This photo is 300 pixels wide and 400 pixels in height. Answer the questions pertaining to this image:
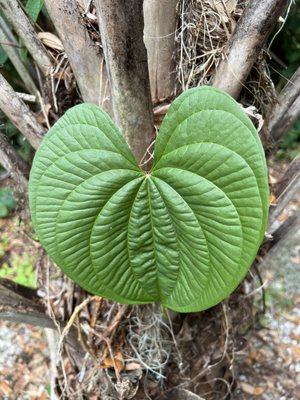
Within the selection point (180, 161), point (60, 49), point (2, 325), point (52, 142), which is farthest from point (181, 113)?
point (2, 325)

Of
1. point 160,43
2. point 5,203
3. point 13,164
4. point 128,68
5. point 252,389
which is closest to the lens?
point 128,68

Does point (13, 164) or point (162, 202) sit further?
point (13, 164)

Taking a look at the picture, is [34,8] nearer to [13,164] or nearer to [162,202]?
[13,164]

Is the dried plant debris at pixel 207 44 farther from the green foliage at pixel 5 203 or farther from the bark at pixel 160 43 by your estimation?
the green foliage at pixel 5 203

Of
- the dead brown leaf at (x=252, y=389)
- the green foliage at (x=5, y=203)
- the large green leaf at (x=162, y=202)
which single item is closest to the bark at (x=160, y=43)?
the large green leaf at (x=162, y=202)

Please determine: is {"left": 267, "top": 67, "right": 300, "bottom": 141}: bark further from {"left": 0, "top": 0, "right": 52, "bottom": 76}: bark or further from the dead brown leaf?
the dead brown leaf

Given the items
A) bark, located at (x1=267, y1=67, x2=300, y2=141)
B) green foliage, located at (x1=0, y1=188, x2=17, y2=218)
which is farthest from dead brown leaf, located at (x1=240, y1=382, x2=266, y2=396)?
green foliage, located at (x1=0, y1=188, x2=17, y2=218)

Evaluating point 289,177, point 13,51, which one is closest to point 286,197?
point 289,177

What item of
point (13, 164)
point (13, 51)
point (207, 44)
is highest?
point (207, 44)
